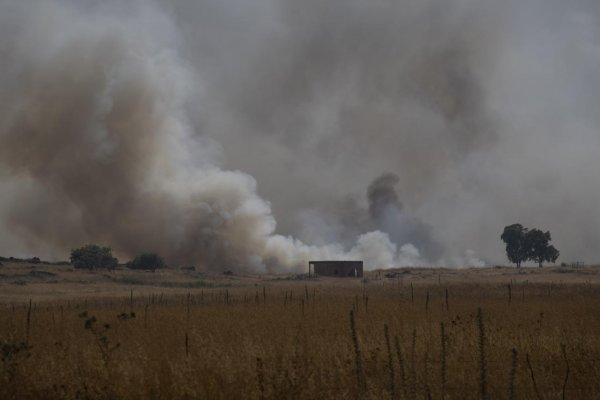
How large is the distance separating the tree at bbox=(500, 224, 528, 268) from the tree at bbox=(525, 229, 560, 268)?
94 cm


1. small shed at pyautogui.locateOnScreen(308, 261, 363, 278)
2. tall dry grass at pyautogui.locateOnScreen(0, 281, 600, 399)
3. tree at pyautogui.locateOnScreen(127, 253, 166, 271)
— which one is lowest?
tall dry grass at pyautogui.locateOnScreen(0, 281, 600, 399)

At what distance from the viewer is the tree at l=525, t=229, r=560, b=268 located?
110250 mm

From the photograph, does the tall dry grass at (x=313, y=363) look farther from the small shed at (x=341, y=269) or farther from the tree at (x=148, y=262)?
the tree at (x=148, y=262)

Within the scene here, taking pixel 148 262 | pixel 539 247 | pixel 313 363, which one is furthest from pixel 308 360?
pixel 539 247

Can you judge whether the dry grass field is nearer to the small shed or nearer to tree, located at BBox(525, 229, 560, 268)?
the small shed

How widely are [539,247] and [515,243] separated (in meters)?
4.63

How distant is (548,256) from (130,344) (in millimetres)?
109567

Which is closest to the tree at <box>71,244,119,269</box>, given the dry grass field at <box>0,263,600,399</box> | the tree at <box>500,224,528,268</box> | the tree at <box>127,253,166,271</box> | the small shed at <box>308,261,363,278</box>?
the tree at <box>127,253,166,271</box>

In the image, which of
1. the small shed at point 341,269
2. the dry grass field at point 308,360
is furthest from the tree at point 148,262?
the dry grass field at point 308,360

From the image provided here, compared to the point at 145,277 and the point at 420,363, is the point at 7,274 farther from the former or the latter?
the point at 420,363

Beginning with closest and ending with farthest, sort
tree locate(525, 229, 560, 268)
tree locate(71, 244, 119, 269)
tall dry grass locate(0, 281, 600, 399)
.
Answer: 1. tall dry grass locate(0, 281, 600, 399)
2. tree locate(71, 244, 119, 269)
3. tree locate(525, 229, 560, 268)

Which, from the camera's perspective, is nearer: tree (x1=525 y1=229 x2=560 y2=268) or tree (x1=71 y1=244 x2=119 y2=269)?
tree (x1=71 y1=244 x2=119 y2=269)

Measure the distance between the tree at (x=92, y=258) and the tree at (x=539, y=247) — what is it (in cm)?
7964

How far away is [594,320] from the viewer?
693 inches
